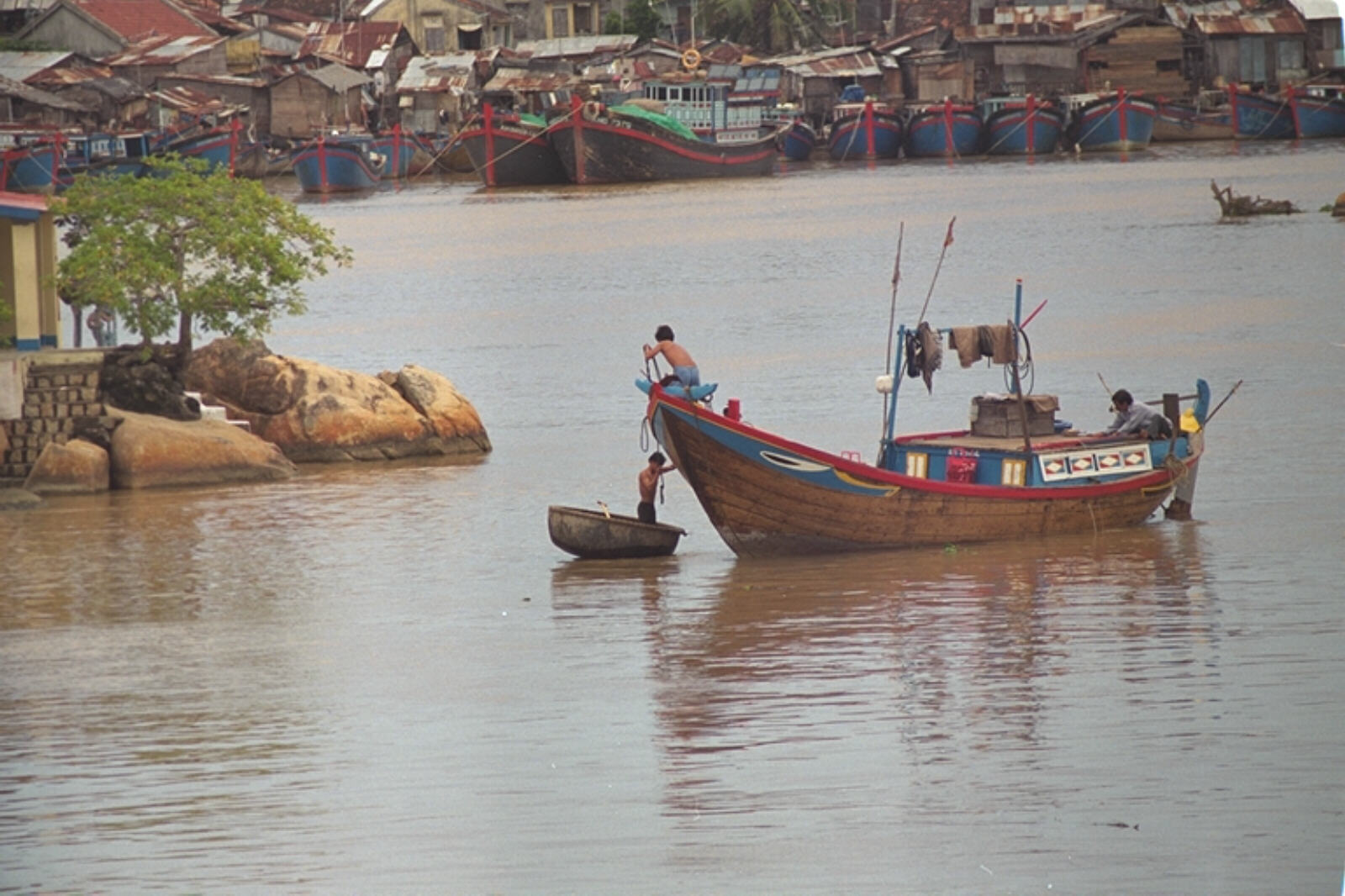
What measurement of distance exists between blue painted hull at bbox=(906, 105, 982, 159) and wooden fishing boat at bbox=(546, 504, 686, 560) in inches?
2169

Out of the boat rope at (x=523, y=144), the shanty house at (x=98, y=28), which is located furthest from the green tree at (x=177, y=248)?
the shanty house at (x=98, y=28)

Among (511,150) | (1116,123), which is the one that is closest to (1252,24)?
(1116,123)

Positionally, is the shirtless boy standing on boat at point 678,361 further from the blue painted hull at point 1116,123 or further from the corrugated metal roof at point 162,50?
the corrugated metal roof at point 162,50

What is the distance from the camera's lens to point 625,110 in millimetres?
61125

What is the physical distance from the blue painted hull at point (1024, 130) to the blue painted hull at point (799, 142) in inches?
256

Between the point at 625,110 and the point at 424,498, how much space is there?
1755 inches

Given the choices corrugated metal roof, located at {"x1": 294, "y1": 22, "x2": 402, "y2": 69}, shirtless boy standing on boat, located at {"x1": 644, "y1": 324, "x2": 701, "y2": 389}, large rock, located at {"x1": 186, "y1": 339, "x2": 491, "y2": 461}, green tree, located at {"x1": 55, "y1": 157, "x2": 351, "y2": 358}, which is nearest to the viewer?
shirtless boy standing on boat, located at {"x1": 644, "y1": 324, "x2": 701, "y2": 389}

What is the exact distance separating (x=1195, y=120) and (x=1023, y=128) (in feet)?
19.1

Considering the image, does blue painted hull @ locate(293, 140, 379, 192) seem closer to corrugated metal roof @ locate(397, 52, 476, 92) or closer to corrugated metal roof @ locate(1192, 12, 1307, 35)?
corrugated metal roof @ locate(397, 52, 476, 92)

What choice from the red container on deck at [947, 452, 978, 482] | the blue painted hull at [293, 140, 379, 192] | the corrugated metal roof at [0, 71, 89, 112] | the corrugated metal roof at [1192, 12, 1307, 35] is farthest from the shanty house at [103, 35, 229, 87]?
the red container on deck at [947, 452, 978, 482]

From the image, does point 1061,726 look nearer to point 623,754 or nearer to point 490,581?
point 623,754

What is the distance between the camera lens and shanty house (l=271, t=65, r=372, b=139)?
236 ft

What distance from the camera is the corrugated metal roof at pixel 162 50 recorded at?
70.7m

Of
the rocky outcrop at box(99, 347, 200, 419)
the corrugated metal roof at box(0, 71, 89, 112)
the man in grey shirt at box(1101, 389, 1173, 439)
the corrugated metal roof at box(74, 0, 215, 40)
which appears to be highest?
the corrugated metal roof at box(74, 0, 215, 40)
